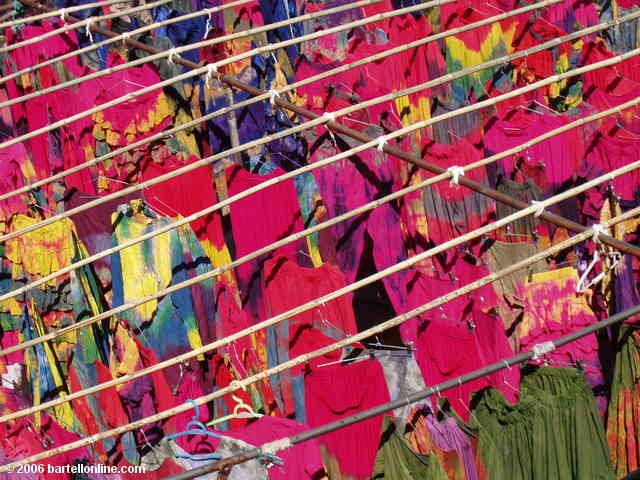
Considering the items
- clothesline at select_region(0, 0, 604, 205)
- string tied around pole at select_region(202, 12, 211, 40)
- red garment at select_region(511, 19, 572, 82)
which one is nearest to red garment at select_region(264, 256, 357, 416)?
clothesline at select_region(0, 0, 604, 205)

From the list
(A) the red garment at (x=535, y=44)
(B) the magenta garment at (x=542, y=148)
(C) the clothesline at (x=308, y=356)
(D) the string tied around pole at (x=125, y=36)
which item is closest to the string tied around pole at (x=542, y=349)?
(C) the clothesline at (x=308, y=356)

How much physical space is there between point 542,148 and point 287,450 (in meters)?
5.08

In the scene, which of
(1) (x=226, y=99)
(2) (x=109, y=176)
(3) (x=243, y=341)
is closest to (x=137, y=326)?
(3) (x=243, y=341)

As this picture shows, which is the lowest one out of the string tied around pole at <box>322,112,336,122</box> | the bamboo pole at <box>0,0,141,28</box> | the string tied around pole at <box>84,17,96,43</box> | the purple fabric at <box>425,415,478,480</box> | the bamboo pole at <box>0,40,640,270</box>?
the purple fabric at <box>425,415,478,480</box>

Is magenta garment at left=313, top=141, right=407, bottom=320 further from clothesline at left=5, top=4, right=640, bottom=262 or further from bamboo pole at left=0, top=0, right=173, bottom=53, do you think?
bamboo pole at left=0, top=0, right=173, bottom=53

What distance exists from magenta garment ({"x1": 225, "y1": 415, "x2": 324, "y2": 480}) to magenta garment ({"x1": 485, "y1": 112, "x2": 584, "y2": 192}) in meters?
4.54

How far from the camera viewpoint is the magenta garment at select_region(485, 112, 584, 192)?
37.5 feet

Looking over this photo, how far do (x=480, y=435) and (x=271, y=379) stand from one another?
2.89 meters

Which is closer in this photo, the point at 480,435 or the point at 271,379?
the point at 480,435

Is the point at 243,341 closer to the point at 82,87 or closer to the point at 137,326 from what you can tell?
the point at 137,326

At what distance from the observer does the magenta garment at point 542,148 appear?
1144 cm

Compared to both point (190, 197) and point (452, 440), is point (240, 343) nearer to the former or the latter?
point (190, 197)

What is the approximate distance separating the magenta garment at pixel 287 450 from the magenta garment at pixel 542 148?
4538 millimetres

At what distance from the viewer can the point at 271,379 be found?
10.8 meters
